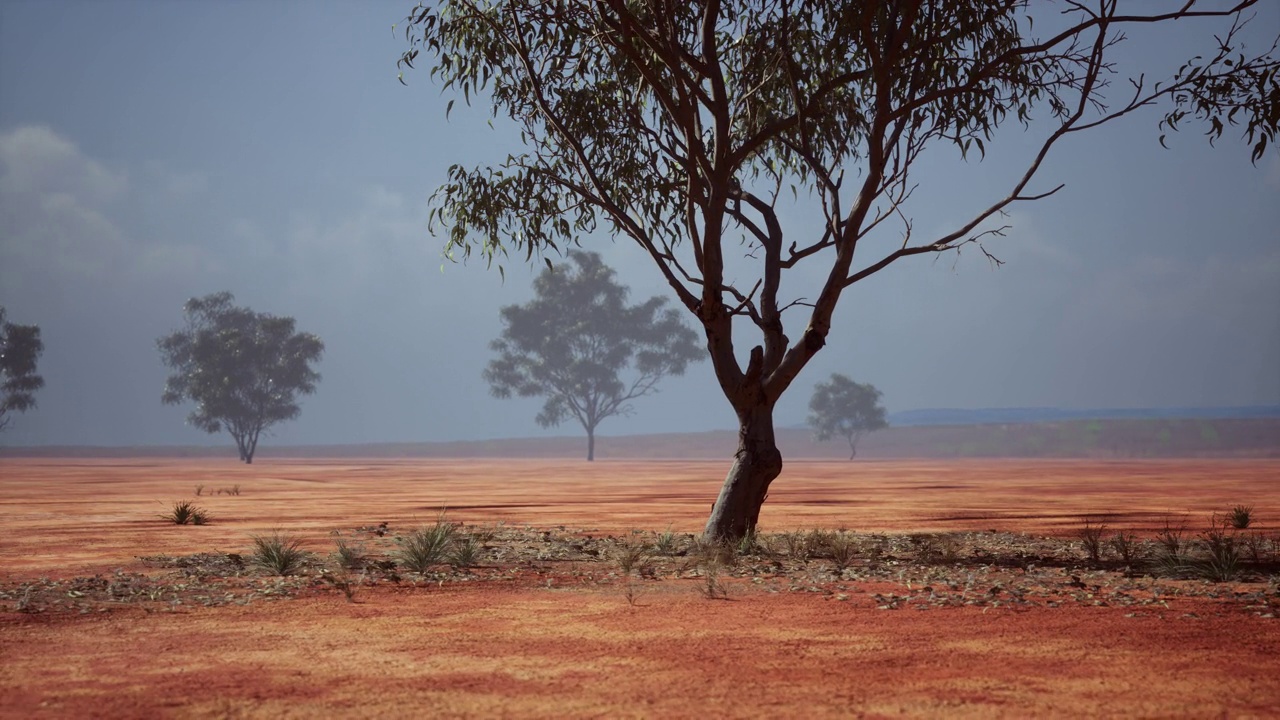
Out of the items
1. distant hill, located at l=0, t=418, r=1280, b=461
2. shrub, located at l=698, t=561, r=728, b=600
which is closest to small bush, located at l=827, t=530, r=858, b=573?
shrub, located at l=698, t=561, r=728, b=600

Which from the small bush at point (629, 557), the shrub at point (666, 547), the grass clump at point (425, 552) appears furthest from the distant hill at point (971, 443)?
the grass clump at point (425, 552)

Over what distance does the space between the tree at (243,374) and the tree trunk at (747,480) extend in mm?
68374

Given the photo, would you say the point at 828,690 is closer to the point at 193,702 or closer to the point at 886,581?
the point at 193,702

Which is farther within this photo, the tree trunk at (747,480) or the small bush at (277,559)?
the tree trunk at (747,480)

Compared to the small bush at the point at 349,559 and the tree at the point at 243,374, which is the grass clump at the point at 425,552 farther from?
the tree at the point at 243,374

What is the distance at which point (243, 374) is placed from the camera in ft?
253

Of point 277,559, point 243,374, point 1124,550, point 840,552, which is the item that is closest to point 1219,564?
point 1124,550

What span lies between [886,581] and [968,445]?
99.8 m

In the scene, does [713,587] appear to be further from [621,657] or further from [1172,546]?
[1172,546]

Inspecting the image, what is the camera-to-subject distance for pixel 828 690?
5805 mm

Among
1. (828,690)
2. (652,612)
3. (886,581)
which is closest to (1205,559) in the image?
(886,581)

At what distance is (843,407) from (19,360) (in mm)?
63803

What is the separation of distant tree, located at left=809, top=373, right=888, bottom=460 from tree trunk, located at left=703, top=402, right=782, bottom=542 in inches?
3222

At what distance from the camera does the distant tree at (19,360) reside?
71250mm
